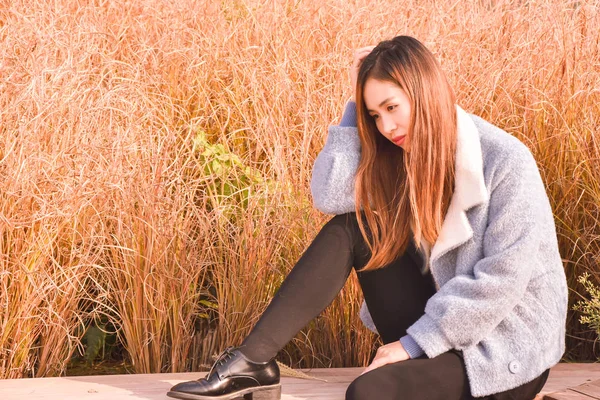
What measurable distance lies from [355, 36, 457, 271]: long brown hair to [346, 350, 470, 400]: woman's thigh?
0.33m

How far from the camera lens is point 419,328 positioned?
245cm

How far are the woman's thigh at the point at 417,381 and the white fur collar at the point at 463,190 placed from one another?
0.30 meters

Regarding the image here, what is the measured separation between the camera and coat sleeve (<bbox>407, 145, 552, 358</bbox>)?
92.1 inches

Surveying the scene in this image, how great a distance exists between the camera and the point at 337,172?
2.72m

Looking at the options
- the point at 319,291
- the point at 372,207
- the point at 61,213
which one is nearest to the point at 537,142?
the point at 372,207

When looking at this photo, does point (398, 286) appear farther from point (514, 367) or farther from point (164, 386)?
point (164, 386)

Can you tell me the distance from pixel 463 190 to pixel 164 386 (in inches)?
44.6

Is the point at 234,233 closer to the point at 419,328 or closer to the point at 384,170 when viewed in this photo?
the point at 384,170

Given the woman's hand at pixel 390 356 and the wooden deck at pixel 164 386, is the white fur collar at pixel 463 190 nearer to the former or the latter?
the woman's hand at pixel 390 356

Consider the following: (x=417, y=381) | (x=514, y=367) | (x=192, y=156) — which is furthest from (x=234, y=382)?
(x=192, y=156)

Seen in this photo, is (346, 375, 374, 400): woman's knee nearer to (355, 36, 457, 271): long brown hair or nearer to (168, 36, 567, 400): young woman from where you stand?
(168, 36, 567, 400): young woman

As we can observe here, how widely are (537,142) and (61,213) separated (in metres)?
1.91

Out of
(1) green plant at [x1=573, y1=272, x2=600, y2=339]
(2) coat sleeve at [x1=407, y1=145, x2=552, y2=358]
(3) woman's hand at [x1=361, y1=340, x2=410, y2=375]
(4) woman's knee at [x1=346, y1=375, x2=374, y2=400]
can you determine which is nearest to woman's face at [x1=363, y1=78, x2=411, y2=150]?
(2) coat sleeve at [x1=407, y1=145, x2=552, y2=358]

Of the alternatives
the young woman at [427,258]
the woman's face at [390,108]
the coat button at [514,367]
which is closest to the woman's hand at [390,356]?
the young woman at [427,258]
